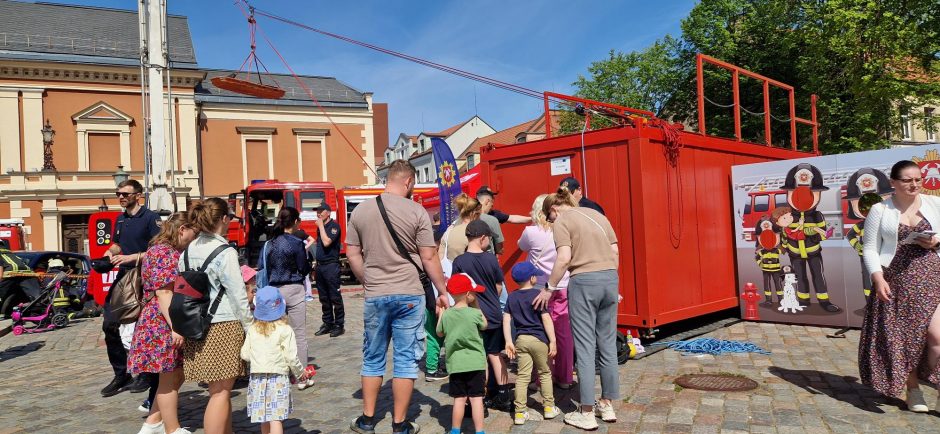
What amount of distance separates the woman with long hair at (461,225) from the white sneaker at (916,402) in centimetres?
353

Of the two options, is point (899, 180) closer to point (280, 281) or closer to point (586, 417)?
point (586, 417)

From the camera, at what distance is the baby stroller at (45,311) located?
10641mm

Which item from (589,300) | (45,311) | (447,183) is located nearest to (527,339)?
(589,300)

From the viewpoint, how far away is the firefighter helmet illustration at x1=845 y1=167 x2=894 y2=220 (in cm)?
694

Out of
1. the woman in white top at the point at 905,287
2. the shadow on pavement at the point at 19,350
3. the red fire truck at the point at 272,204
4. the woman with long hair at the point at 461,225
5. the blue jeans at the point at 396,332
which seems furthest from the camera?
the red fire truck at the point at 272,204

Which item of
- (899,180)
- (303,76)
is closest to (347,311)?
(899,180)

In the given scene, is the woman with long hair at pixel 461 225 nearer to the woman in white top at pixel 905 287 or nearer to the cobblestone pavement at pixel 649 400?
the cobblestone pavement at pixel 649 400

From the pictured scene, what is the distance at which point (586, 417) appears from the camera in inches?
173

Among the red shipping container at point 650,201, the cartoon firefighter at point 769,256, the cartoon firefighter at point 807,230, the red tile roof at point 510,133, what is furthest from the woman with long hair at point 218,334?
the red tile roof at point 510,133

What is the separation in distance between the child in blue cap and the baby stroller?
A: 902 cm

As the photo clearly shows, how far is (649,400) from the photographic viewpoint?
4.98 meters

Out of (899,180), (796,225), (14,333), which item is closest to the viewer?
(899,180)

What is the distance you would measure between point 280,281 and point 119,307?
141 cm

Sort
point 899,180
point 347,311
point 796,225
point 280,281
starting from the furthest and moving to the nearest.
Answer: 1. point 347,311
2. point 796,225
3. point 280,281
4. point 899,180
